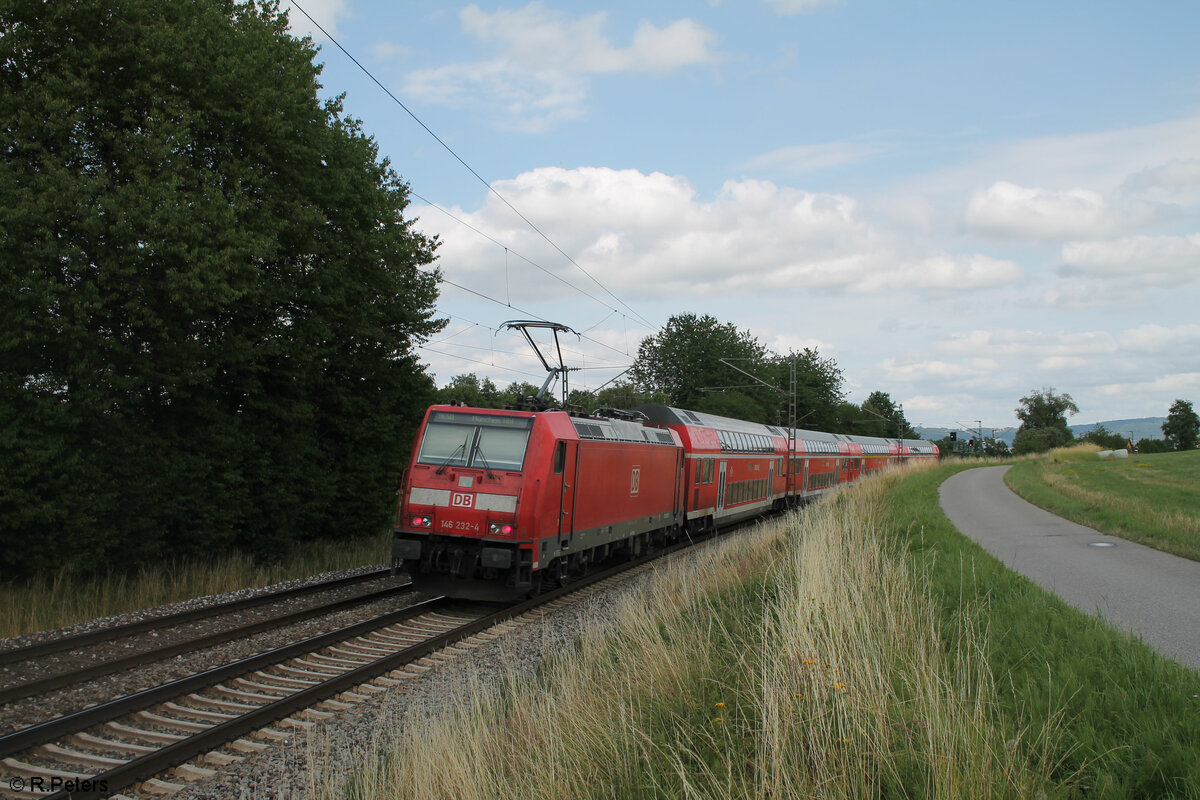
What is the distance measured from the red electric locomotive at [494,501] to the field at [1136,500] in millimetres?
9213

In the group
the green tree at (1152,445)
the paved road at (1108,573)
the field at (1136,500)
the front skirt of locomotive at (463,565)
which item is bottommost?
the front skirt of locomotive at (463,565)

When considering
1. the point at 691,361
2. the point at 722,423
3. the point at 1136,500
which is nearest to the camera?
the point at 1136,500

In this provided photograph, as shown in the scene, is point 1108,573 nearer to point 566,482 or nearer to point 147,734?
point 566,482

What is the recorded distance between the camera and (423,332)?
73.7 ft

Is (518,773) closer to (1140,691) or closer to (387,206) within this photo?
(1140,691)

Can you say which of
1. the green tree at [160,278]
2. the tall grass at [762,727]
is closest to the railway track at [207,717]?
the tall grass at [762,727]

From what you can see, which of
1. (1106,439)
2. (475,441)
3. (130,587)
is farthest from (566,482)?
(1106,439)

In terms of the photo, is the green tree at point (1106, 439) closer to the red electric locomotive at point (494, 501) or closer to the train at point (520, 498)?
the train at point (520, 498)

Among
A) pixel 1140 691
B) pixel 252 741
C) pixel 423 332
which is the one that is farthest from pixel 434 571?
pixel 423 332

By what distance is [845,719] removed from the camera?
4.37 meters

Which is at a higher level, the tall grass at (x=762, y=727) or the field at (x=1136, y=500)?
the field at (x=1136, y=500)

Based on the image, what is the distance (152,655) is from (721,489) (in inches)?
674

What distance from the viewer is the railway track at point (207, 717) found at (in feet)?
18.5

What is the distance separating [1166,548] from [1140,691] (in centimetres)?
965
